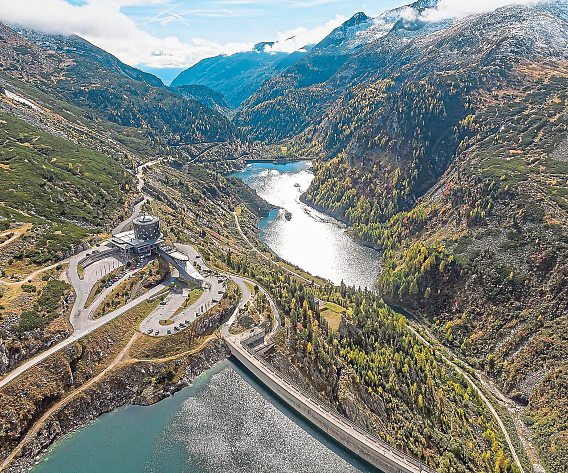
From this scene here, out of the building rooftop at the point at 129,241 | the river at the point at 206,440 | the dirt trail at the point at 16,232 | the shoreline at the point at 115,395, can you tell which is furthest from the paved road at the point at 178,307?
the dirt trail at the point at 16,232

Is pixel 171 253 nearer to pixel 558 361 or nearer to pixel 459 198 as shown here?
pixel 558 361

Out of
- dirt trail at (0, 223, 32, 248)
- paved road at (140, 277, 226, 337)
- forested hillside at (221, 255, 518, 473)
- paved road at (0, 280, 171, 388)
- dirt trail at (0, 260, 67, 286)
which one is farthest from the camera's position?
dirt trail at (0, 223, 32, 248)

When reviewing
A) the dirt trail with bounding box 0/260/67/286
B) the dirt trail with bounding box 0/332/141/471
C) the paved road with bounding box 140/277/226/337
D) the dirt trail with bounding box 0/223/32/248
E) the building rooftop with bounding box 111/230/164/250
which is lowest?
the dirt trail with bounding box 0/332/141/471

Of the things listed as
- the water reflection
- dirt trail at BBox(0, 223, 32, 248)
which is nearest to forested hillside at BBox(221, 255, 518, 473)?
the water reflection

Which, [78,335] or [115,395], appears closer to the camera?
[115,395]

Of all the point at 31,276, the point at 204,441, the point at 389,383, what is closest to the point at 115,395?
the point at 204,441

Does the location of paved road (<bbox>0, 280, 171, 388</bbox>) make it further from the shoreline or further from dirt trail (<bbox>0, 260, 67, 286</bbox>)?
dirt trail (<bbox>0, 260, 67, 286</bbox>)

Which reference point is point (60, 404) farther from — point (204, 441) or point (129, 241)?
point (129, 241)

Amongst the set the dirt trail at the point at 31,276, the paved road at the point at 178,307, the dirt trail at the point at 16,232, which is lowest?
the paved road at the point at 178,307

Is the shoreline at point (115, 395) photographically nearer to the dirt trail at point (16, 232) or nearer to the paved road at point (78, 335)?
the paved road at point (78, 335)

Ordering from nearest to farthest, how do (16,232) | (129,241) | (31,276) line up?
1. (31,276)
2. (16,232)
3. (129,241)

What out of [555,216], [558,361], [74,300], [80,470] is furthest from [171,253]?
[555,216]
